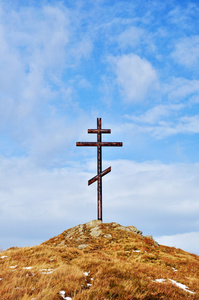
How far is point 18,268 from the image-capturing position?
1092 centimetres

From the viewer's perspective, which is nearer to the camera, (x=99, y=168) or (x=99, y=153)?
(x=99, y=168)

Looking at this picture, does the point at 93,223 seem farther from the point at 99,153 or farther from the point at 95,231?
the point at 99,153

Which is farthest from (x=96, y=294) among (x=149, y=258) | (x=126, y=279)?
(x=149, y=258)

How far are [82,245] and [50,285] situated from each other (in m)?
11.1

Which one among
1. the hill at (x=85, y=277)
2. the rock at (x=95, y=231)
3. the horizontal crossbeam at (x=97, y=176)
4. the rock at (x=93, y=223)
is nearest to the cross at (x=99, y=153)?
the horizontal crossbeam at (x=97, y=176)

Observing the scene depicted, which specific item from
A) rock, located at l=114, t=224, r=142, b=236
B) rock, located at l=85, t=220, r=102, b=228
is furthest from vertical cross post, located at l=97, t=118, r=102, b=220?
rock, located at l=114, t=224, r=142, b=236

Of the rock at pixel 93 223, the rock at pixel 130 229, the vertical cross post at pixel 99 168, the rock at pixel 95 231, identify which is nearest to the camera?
the rock at pixel 95 231

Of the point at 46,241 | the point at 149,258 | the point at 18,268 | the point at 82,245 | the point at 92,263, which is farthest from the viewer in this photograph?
the point at 46,241

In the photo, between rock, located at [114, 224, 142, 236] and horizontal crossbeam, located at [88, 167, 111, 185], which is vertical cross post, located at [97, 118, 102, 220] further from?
rock, located at [114, 224, 142, 236]

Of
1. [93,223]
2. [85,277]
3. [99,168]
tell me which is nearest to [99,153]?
[99,168]

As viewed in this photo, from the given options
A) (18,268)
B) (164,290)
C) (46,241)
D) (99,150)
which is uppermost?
(99,150)

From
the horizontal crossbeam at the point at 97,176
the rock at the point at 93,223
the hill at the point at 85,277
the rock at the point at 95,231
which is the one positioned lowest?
the hill at the point at 85,277

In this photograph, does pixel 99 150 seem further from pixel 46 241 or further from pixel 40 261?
pixel 40 261

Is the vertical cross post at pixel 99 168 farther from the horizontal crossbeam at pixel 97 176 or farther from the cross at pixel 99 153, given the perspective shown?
the horizontal crossbeam at pixel 97 176
